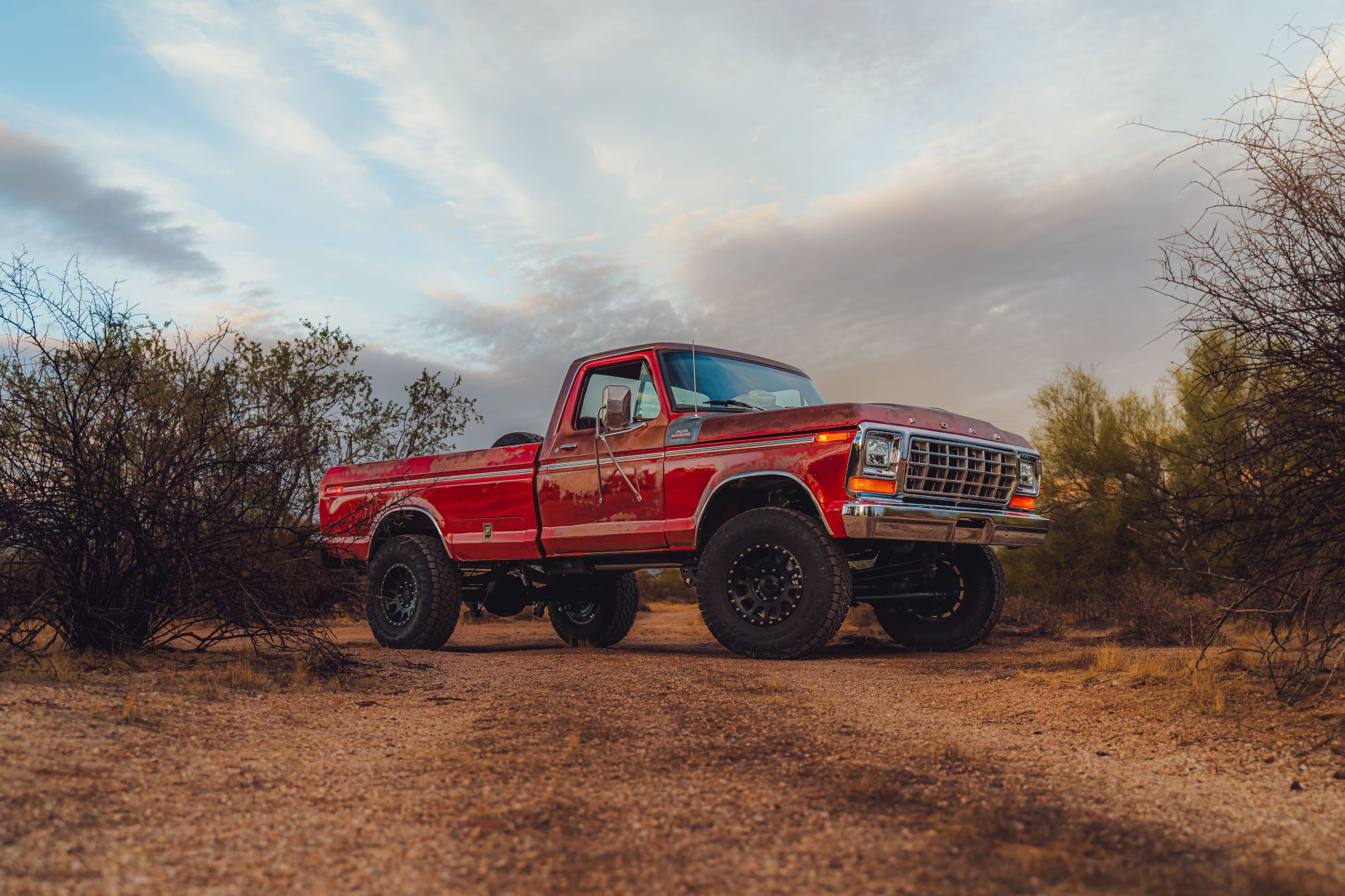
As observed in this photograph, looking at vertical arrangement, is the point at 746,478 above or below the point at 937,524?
above

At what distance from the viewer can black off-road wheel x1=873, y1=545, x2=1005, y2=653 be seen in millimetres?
8531

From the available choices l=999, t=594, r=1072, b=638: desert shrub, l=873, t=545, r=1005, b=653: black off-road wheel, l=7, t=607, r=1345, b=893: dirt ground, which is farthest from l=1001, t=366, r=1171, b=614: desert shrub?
l=7, t=607, r=1345, b=893: dirt ground

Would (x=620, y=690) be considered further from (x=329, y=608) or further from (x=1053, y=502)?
(x=1053, y=502)

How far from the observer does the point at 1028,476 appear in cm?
849

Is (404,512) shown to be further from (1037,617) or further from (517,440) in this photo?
(1037,617)

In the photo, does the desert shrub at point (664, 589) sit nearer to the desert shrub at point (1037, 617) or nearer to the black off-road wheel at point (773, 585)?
the desert shrub at point (1037, 617)

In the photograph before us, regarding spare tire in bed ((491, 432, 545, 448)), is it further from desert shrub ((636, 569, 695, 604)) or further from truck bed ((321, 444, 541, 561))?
desert shrub ((636, 569, 695, 604))

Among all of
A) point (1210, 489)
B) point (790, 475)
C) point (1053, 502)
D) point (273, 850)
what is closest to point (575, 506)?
point (790, 475)

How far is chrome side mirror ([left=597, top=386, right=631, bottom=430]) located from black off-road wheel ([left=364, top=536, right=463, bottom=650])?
241 centimetres

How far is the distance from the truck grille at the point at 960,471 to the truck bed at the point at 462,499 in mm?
Result: 3417

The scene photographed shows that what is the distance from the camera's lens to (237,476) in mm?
6750

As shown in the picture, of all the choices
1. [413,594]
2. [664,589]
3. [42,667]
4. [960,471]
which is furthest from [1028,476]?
[664,589]

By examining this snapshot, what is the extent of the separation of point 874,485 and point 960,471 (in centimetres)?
101

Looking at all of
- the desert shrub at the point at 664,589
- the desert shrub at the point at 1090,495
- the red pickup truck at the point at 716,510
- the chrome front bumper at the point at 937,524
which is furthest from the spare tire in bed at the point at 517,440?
the desert shrub at the point at 664,589
